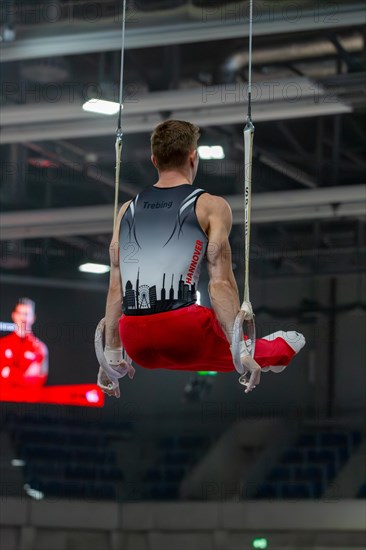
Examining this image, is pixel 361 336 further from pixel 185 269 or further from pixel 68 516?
pixel 185 269

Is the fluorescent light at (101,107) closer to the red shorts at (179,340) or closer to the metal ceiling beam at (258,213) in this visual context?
the metal ceiling beam at (258,213)

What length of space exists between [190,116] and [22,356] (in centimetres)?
464

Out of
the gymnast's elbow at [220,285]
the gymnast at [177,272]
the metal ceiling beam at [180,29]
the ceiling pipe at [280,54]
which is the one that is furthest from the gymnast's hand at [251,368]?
the ceiling pipe at [280,54]

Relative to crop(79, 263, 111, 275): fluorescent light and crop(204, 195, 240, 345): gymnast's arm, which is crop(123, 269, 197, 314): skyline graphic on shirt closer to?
crop(204, 195, 240, 345): gymnast's arm

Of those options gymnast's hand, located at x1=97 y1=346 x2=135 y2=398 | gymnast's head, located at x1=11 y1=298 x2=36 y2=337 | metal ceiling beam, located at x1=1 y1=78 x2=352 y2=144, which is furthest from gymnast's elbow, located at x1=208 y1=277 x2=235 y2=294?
gymnast's head, located at x1=11 y1=298 x2=36 y2=337

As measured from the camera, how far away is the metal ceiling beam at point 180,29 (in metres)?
8.48

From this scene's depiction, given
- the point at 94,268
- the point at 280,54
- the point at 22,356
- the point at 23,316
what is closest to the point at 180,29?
the point at 280,54

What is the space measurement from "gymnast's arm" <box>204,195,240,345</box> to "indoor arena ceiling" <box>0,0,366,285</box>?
455 cm

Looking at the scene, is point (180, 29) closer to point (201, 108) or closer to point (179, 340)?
point (201, 108)

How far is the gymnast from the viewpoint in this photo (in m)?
4.23

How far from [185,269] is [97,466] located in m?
10.4

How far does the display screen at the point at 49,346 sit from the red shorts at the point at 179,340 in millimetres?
8608

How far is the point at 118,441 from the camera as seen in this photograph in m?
14.4

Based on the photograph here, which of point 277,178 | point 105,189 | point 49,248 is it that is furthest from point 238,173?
point 49,248
